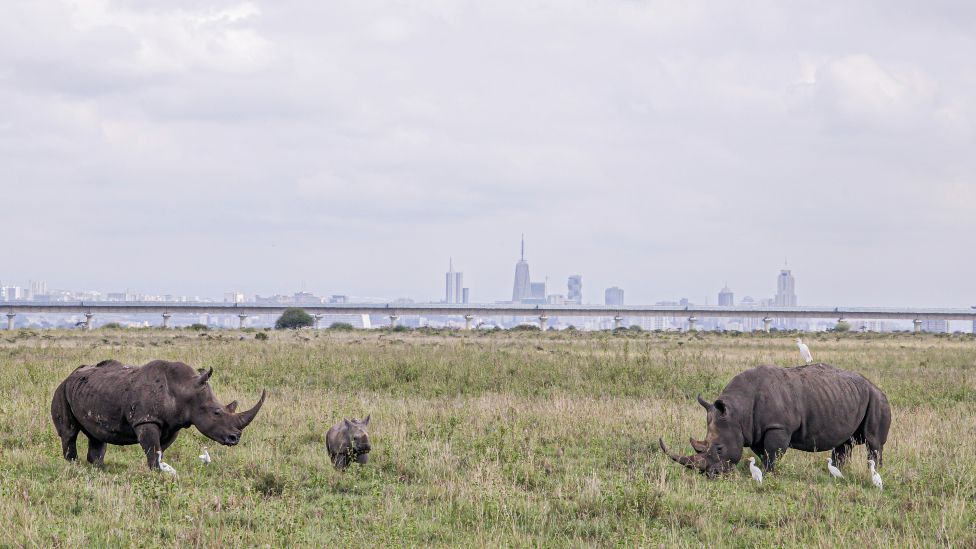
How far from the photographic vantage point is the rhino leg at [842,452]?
11913 mm

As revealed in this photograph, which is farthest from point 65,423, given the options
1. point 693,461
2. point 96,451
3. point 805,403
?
point 805,403

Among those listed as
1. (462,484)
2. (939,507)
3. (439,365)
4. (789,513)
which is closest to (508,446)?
(462,484)

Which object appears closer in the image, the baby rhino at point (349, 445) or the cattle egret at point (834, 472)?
the cattle egret at point (834, 472)

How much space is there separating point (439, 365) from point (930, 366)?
53.8ft

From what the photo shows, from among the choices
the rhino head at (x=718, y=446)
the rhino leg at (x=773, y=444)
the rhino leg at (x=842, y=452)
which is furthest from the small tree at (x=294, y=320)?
the rhino head at (x=718, y=446)

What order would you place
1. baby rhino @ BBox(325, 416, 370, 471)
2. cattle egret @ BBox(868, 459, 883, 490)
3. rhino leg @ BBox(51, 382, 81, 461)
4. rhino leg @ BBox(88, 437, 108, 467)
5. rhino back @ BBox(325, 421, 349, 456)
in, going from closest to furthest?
cattle egret @ BBox(868, 459, 883, 490) < rhino leg @ BBox(51, 382, 81, 461) < rhino leg @ BBox(88, 437, 108, 467) < baby rhino @ BBox(325, 416, 370, 471) < rhino back @ BBox(325, 421, 349, 456)

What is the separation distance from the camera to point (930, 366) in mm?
28578

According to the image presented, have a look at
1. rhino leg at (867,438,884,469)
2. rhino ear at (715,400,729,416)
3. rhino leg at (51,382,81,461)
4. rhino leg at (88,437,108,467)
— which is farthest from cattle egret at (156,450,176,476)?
rhino leg at (867,438,884,469)

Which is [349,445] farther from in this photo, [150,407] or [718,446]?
[718,446]

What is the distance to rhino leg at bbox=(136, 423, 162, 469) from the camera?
10.5m

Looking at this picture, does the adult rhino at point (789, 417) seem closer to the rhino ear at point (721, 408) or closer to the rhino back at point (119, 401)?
the rhino ear at point (721, 408)

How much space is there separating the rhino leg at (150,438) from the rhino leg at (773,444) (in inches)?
294

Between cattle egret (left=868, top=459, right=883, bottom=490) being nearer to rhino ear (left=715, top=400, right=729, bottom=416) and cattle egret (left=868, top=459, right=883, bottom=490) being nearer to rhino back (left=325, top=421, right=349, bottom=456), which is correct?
rhino ear (left=715, top=400, right=729, bottom=416)

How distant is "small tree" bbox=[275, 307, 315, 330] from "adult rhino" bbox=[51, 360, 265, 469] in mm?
70009
